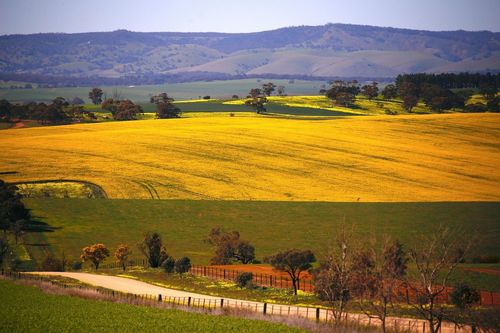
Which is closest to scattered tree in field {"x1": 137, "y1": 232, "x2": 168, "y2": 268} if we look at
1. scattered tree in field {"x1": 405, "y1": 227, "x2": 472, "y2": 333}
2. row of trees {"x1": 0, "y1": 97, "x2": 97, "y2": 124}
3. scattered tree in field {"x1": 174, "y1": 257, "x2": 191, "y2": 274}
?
scattered tree in field {"x1": 174, "y1": 257, "x2": 191, "y2": 274}

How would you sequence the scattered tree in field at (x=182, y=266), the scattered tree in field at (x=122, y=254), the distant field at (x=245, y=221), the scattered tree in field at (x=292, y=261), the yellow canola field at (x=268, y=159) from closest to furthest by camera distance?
the scattered tree in field at (x=292, y=261), the scattered tree in field at (x=182, y=266), the scattered tree in field at (x=122, y=254), the distant field at (x=245, y=221), the yellow canola field at (x=268, y=159)

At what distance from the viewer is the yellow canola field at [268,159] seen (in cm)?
8156

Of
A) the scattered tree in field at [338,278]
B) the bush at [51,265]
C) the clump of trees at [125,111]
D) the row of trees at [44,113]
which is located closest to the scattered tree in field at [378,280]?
the scattered tree in field at [338,278]

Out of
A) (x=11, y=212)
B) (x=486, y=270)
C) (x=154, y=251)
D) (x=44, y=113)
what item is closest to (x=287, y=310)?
(x=486, y=270)

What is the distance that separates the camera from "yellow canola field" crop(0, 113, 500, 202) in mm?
81562

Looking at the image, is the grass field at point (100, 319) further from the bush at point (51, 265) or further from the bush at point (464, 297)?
the bush at point (51, 265)

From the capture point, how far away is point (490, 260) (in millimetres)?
58000

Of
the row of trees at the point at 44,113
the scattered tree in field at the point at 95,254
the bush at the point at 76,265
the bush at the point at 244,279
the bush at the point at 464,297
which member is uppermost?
the row of trees at the point at 44,113

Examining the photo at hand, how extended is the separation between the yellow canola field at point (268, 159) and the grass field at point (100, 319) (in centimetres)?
4190

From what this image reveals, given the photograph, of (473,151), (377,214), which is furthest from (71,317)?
(473,151)

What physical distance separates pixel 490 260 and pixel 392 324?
25051 millimetres

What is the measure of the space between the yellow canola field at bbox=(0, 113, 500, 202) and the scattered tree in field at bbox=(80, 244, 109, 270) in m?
17.3

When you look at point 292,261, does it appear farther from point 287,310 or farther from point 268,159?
point 268,159

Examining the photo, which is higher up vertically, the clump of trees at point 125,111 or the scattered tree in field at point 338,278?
the clump of trees at point 125,111
